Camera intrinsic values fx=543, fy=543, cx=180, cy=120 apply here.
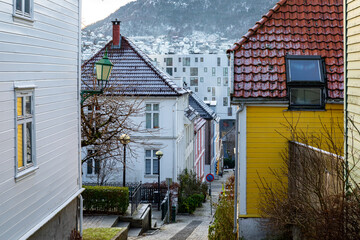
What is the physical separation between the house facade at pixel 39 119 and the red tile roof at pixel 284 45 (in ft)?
14.2

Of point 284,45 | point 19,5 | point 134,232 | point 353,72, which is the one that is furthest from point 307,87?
point 134,232

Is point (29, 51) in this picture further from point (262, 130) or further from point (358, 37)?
point (262, 130)

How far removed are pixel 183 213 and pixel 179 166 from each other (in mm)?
4010

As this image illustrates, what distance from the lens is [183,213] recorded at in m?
29.8

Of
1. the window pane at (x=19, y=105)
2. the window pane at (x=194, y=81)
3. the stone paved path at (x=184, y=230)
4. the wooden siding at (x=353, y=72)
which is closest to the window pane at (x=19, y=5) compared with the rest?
the window pane at (x=19, y=105)

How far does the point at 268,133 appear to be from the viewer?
1396 cm

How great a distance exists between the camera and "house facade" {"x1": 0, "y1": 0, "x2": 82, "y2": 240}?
27.9 feet

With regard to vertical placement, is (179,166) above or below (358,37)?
below

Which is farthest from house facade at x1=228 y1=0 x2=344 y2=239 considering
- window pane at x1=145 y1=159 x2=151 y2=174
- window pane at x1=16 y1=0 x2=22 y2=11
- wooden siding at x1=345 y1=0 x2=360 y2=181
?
window pane at x1=145 y1=159 x2=151 y2=174

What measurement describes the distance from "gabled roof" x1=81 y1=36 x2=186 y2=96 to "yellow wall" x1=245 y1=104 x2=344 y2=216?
54.5 feet

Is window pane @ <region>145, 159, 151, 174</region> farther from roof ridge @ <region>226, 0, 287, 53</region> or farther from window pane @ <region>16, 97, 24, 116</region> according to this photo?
window pane @ <region>16, 97, 24, 116</region>

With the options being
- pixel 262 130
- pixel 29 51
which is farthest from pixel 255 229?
pixel 29 51

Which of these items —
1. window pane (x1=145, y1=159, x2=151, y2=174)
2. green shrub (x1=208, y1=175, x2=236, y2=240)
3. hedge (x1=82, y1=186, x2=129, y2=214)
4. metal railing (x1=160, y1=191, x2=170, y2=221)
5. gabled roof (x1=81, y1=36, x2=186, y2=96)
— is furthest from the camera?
window pane (x1=145, y1=159, x2=151, y2=174)

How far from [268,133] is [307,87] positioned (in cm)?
154
